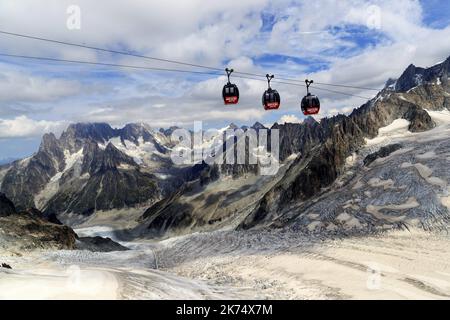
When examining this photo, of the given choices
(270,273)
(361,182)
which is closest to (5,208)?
(361,182)

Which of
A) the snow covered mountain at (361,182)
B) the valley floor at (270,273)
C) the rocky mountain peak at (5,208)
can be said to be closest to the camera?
the valley floor at (270,273)

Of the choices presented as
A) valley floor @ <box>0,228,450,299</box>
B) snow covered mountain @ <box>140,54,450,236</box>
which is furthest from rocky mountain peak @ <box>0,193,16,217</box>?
snow covered mountain @ <box>140,54,450,236</box>

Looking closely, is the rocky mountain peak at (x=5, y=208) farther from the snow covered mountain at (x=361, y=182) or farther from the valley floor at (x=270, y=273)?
the snow covered mountain at (x=361, y=182)

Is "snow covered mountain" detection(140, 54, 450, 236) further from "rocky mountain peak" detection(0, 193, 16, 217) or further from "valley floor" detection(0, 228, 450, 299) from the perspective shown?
"rocky mountain peak" detection(0, 193, 16, 217)

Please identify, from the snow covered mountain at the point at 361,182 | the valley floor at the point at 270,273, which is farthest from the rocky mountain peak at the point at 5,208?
the snow covered mountain at the point at 361,182

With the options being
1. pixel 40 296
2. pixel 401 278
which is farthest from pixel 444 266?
pixel 40 296

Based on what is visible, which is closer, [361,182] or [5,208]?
[361,182]

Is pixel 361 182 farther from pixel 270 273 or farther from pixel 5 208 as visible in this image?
pixel 5 208

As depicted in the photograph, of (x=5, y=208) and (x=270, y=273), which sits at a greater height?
(x=270, y=273)
